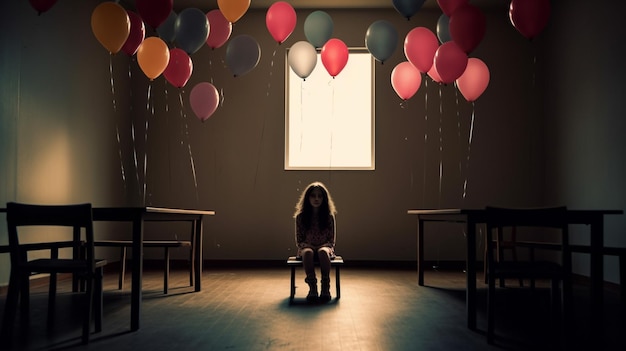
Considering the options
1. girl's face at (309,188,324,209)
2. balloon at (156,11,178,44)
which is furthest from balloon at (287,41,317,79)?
girl's face at (309,188,324,209)

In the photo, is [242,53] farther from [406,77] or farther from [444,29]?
[444,29]

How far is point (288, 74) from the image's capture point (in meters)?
6.95

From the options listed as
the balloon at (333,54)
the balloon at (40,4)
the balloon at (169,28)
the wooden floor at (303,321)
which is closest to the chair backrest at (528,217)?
the wooden floor at (303,321)

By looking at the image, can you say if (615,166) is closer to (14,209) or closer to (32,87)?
(14,209)

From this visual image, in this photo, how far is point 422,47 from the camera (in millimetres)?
4816

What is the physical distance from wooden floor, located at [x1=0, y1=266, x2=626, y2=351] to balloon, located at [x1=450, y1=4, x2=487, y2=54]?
1.88m

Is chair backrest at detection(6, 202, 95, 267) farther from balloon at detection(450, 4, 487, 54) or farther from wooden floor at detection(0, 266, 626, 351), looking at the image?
balloon at detection(450, 4, 487, 54)

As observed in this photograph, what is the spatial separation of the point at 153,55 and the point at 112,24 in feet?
2.30

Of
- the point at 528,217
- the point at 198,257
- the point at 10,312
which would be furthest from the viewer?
the point at 198,257

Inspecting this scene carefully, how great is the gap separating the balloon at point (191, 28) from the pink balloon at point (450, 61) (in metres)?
1.86

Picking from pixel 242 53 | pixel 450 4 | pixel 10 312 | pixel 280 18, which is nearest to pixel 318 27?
pixel 280 18

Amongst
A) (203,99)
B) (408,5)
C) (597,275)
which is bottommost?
(597,275)

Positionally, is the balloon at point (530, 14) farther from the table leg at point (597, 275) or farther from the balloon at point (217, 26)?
the balloon at point (217, 26)

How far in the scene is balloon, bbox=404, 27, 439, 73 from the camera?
4.82 meters
